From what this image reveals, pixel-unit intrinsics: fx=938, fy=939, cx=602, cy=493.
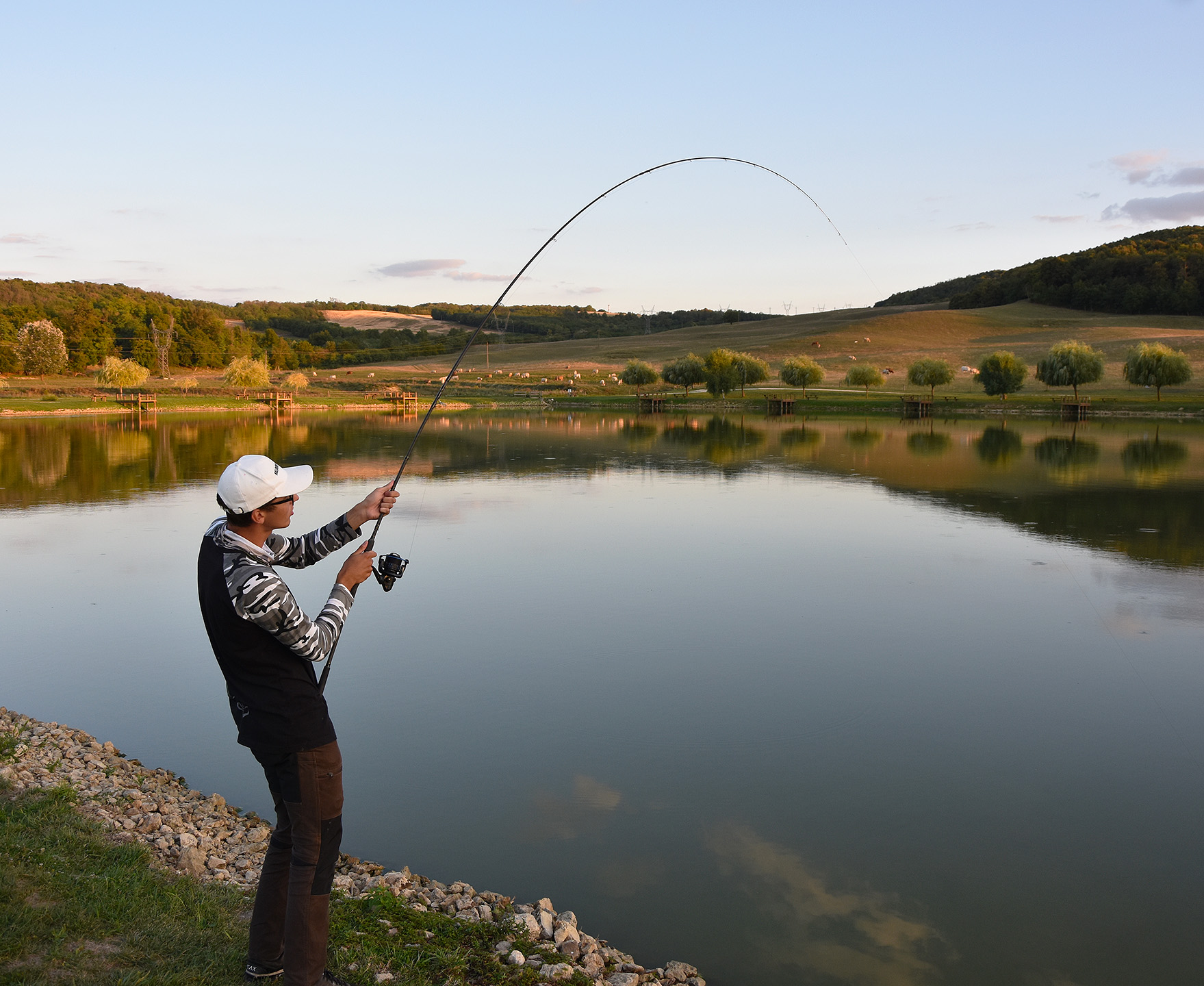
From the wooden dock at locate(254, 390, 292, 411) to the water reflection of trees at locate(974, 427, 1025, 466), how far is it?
150ft

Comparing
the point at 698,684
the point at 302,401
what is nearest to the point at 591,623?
the point at 698,684

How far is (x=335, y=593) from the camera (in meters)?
3.95

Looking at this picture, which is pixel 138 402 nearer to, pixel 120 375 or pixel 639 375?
pixel 120 375

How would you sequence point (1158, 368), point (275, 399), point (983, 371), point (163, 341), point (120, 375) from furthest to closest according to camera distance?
point (163, 341) → point (983, 371) → point (275, 399) → point (1158, 368) → point (120, 375)

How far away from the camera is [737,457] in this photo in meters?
32.7

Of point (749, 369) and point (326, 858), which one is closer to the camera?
point (326, 858)

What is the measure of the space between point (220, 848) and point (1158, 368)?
237 feet

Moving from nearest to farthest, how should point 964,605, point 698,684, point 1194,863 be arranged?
point 1194,863, point 698,684, point 964,605

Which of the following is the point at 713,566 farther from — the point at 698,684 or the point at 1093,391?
the point at 1093,391

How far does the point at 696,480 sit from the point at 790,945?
20.7 m

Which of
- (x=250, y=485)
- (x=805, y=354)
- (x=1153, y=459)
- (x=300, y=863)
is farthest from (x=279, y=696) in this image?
(x=805, y=354)

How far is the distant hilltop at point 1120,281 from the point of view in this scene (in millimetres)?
118375

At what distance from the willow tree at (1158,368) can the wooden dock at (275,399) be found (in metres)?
59.7

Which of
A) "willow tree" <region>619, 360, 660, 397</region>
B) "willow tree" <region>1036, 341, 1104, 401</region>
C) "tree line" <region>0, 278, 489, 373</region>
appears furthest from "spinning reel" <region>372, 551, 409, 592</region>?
"tree line" <region>0, 278, 489, 373</region>
